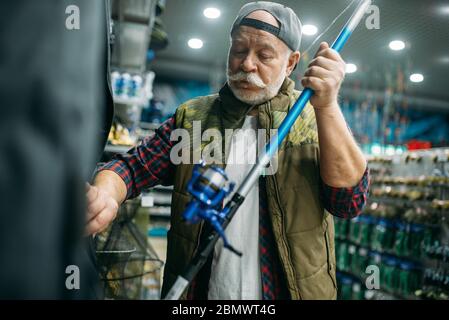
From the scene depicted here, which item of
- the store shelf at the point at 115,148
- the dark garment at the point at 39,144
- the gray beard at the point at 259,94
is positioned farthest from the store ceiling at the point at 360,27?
the store shelf at the point at 115,148

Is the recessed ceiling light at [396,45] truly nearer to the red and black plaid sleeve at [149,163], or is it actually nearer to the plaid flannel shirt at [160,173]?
the plaid flannel shirt at [160,173]

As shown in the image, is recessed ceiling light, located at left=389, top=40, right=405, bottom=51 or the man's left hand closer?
A: the man's left hand

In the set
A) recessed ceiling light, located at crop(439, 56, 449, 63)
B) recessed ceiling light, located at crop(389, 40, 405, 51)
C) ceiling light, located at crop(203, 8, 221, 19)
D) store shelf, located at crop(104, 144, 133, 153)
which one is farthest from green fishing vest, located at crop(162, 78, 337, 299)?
store shelf, located at crop(104, 144, 133, 153)

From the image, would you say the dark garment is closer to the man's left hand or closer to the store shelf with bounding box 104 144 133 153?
the man's left hand

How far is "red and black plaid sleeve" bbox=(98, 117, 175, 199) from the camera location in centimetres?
118

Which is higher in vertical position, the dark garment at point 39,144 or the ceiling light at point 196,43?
the ceiling light at point 196,43

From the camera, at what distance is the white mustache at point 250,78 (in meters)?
1.05

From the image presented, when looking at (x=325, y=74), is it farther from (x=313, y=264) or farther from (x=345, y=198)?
(x=313, y=264)

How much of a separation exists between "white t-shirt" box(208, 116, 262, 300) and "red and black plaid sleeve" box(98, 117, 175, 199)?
0.28 meters

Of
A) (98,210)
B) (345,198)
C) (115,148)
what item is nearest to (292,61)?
(345,198)

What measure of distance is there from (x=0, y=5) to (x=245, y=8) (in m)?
0.80

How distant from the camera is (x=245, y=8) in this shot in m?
1.02
